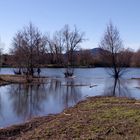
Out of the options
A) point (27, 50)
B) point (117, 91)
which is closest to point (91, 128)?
point (117, 91)

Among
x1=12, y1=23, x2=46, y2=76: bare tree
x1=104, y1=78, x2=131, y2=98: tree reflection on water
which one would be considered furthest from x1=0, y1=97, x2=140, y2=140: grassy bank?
x1=12, y1=23, x2=46, y2=76: bare tree

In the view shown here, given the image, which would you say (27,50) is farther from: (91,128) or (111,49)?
(91,128)

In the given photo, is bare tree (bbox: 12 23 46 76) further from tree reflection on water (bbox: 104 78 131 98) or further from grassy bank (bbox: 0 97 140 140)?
grassy bank (bbox: 0 97 140 140)

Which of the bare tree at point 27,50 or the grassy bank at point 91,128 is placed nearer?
the grassy bank at point 91,128

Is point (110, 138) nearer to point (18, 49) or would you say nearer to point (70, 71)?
point (18, 49)

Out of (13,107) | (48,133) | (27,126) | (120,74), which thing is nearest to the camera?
(48,133)

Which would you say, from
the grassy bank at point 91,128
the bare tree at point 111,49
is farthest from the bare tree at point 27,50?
the grassy bank at point 91,128

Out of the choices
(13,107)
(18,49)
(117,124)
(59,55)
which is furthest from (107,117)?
(59,55)

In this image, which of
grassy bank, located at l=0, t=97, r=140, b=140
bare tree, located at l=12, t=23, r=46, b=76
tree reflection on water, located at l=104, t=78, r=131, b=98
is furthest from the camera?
bare tree, located at l=12, t=23, r=46, b=76

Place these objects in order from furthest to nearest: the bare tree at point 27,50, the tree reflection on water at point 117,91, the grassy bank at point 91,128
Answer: the bare tree at point 27,50
the tree reflection on water at point 117,91
the grassy bank at point 91,128

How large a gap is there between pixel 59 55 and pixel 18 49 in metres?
43.3

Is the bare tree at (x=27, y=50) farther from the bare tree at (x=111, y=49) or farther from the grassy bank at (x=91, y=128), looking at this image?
the grassy bank at (x=91, y=128)

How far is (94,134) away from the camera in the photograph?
34.6 ft

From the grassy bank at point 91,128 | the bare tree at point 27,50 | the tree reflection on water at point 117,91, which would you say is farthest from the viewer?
the bare tree at point 27,50
